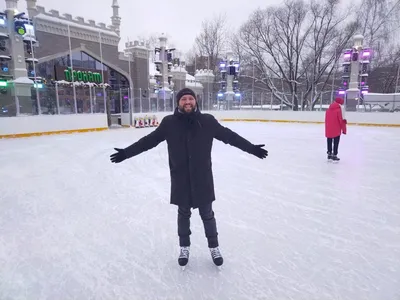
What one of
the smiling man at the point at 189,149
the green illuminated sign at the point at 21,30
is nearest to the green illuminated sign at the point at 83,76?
the green illuminated sign at the point at 21,30

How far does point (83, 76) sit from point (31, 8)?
5331 millimetres

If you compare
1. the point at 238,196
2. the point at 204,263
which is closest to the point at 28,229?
the point at 204,263

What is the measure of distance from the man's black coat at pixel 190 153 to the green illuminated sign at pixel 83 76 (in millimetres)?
20471

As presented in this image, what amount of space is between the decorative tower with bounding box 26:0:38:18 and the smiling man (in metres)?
21.8

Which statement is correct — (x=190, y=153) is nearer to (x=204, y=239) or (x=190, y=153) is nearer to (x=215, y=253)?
(x=215, y=253)

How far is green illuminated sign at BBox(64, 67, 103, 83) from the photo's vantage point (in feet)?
66.1

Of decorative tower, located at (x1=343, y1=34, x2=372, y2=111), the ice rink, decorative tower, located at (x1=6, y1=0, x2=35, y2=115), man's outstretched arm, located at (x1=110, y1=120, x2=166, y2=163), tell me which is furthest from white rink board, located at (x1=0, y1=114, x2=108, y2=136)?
decorative tower, located at (x1=343, y1=34, x2=372, y2=111)

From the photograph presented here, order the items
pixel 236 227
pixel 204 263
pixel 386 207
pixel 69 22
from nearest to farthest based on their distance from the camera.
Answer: pixel 204 263 < pixel 236 227 < pixel 386 207 < pixel 69 22

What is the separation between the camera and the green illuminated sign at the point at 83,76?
20.2 meters

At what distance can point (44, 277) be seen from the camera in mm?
2150

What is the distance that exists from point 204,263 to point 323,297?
934mm

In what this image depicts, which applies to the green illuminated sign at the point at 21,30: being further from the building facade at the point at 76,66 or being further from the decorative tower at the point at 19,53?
the building facade at the point at 76,66

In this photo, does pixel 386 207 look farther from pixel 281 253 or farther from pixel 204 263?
pixel 204 263

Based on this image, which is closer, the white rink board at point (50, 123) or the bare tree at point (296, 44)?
the white rink board at point (50, 123)
